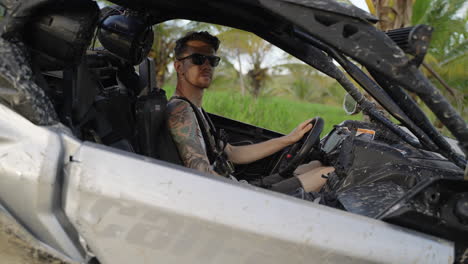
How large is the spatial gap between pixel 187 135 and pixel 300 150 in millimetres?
862

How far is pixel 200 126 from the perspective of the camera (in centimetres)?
229

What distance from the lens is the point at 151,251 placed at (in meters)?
1.33

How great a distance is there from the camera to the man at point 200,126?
2117mm

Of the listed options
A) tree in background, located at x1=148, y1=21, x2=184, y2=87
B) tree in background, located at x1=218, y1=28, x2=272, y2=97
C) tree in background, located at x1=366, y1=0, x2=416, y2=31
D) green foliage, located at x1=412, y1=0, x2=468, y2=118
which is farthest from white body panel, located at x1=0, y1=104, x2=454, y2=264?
tree in background, located at x1=218, y1=28, x2=272, y2=97

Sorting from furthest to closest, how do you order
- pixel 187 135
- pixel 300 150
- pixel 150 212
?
pixel 300 150 → pixel 187 135 → pixel 150 212

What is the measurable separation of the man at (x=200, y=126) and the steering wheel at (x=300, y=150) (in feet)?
0.13

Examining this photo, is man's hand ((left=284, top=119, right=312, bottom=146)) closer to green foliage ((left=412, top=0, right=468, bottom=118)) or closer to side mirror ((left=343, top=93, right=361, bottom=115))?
side mirror ((left=343, top=93, right=361, bottom=115))

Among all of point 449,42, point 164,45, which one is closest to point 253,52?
point 164,45

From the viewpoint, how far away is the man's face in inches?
98.6

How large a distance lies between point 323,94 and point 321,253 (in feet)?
81.5

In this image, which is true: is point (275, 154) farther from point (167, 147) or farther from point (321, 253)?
point (321, 253)

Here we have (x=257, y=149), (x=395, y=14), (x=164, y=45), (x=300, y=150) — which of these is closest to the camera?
(x=300, y=150)

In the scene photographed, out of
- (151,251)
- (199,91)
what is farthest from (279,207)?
(199,91)

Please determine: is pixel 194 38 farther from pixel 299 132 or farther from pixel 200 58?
pixel 299 132
